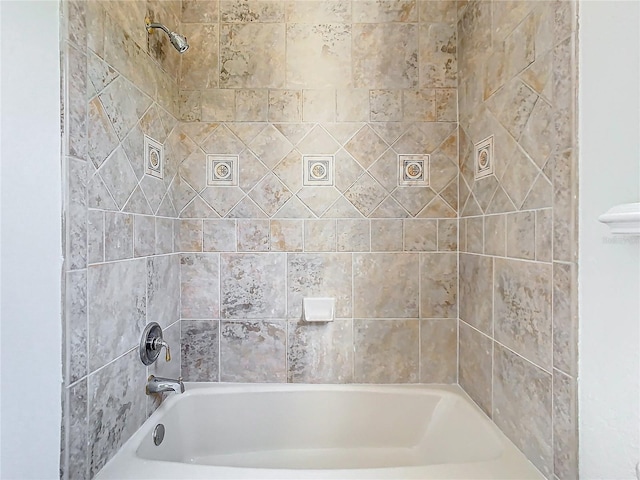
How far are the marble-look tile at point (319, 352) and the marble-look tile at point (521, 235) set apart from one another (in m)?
0.76

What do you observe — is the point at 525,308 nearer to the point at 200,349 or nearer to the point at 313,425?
the point at 313,425

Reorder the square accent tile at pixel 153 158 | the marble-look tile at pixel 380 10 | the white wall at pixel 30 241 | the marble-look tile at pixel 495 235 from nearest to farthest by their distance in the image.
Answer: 1. the white wall at pixel 30 241
2. the marble-look tile at pixel 495 235
3. the square accent tile at pixel 153 158
4. the marble-look tile at pixel 380 10

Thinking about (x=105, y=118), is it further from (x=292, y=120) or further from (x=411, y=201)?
(x=411, y=201)

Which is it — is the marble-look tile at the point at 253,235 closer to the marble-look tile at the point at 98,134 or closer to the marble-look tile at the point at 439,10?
the marble-look tile at the point at 98,134

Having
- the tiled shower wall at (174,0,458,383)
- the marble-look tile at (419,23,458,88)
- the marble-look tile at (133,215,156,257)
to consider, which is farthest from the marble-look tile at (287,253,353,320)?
the marble-look tile at (419,23,458,88)

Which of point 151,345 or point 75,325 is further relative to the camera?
point 151,345

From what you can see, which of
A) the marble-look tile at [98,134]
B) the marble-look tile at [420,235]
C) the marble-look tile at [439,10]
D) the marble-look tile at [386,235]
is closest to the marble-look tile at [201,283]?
the marble-look tile at [98,134]

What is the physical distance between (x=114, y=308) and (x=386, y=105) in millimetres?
1375

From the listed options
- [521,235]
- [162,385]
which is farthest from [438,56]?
[162,385]

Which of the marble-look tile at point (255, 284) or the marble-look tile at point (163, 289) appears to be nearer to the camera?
the marble-look tile at point (163, 289)

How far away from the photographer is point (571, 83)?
2.63 feet

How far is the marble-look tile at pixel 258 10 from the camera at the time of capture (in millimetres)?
1503

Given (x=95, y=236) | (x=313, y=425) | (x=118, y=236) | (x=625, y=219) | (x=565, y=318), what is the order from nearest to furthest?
(x=625, y=219)
(x=565, y=318)
(x=95, y=236)
(x=118, y=236)
(x=313, y=425)

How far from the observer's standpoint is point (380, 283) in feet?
4.95
